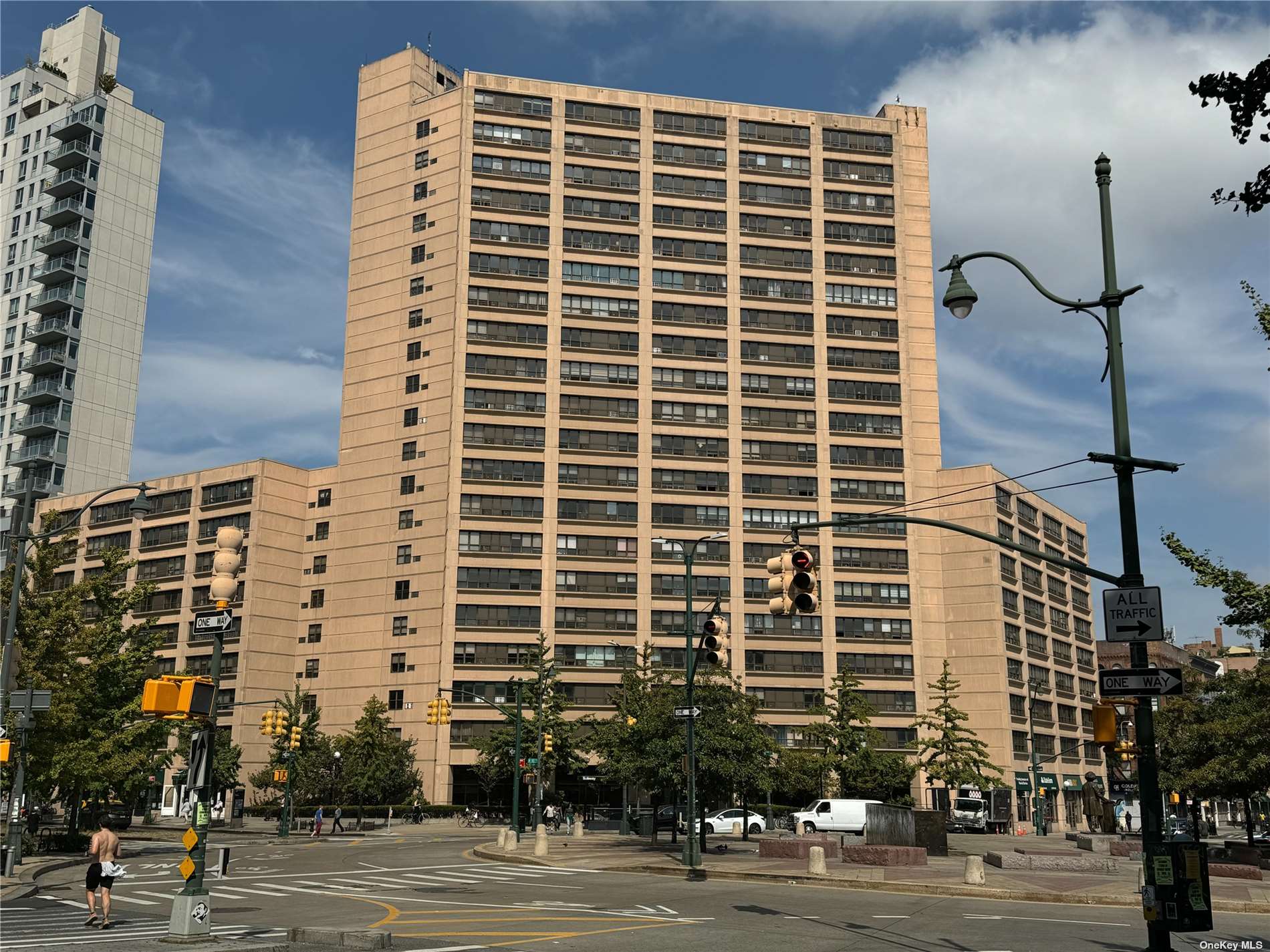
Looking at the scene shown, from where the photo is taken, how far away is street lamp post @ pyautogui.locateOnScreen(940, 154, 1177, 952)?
1433 cm

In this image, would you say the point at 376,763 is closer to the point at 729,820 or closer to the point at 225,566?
the point at 729,820

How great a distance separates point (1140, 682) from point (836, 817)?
47159 mm

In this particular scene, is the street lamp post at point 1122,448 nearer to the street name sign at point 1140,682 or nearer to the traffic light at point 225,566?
the street name sign at point 1140,682

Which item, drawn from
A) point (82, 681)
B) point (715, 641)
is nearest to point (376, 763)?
point (82, 681)

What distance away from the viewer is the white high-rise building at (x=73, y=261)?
118000mm

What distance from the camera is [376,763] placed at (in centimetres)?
8144

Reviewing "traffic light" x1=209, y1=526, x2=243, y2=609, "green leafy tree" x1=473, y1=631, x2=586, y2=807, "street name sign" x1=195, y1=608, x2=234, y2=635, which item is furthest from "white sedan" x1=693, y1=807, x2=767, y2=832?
"street name sign" x1=195, y1=608, x2=234, y2=635

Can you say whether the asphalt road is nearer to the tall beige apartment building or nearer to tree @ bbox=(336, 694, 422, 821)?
tree @ bbox=(336, 694, 422, 821)

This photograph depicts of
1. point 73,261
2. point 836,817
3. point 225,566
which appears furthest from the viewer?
point 73,261

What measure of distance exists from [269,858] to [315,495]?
6479cm

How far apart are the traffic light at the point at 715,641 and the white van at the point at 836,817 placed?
1305 inches

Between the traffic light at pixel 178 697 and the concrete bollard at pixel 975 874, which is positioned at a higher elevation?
the traffic light at pixel 178 697

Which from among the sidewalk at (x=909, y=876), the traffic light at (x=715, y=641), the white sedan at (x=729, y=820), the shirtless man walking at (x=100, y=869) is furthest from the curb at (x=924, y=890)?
the white sedan at (x=729, y=820)

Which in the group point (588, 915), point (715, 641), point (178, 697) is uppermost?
point (715, 641)
